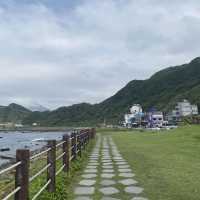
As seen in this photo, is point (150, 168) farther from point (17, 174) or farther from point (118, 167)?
point (17, 174)

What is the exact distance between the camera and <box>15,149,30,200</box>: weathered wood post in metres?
6.10

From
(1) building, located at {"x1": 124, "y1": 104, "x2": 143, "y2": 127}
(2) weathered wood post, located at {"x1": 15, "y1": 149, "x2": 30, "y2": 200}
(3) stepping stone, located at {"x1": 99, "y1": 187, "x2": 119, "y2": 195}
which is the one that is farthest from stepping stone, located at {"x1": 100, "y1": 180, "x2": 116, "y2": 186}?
(1) building, located at {"x1": 124, "y1": 104, "x2": 143, "y2": 127}

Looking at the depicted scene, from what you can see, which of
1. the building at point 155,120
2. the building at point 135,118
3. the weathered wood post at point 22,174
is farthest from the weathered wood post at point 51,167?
the building at point 135,118

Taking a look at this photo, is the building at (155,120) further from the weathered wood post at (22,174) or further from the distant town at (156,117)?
the weathered wood post at (22,174)

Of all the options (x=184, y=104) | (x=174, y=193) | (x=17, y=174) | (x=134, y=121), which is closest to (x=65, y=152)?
(x=174, y=193)

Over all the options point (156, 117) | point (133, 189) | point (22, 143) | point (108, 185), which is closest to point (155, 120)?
point (156, 117)

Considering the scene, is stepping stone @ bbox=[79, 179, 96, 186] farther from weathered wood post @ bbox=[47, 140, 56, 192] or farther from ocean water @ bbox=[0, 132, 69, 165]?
ocean water @ bbox=[0, 132, 69, 165]

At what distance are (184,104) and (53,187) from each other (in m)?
114

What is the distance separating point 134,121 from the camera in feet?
432

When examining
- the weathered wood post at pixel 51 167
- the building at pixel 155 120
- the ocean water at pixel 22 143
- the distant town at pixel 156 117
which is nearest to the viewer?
the weathered wood post at pixel 51 167

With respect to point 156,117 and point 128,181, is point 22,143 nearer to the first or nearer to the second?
point 156,117

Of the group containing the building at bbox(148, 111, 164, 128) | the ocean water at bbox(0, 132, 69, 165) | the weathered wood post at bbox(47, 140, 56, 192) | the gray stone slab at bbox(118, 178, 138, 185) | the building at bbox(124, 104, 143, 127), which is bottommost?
the gray stone slab at bbox(118, 178, 138, 185)

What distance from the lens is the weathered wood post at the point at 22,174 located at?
6.10 m

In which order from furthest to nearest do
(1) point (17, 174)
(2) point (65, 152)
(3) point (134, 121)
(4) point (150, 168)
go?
(3) point (134, 121) → (4) point (150, 168) → (2) point (65, 152) → (1) point (17, 174)
